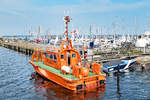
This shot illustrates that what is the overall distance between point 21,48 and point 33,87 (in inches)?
1760

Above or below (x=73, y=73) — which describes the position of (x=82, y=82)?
below

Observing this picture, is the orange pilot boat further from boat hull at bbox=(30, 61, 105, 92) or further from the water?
the water

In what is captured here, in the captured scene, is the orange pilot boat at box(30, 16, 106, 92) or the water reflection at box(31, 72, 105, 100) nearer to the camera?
the water reflection at box(31, 72, 105, 100)

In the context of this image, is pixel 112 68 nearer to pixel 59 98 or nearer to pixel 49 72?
pixel 49 72

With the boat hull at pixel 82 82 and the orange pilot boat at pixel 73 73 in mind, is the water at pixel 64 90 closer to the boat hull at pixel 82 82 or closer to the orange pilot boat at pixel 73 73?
the boat hull at pixel 82 82

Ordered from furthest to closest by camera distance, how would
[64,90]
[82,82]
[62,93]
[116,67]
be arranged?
[116,67], [64,90], [62,93], [82,82]

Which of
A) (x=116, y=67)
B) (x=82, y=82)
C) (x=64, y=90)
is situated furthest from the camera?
(x=116, y=67)

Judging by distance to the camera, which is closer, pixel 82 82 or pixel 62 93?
pixel 82 82

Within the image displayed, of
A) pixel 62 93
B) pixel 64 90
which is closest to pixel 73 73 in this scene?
pixel 64 90

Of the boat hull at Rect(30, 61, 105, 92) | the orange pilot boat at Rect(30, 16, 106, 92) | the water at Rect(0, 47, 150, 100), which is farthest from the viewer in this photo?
the orange pilot boat at Rect(30, 16, 106, 92)

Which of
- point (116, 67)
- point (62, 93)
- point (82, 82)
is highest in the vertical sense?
point (116, 67)

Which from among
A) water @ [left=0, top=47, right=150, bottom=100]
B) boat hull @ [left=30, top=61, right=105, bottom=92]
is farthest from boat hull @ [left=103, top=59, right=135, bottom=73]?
boat hull @ [left=30, top=61, right=105, bottom=92]

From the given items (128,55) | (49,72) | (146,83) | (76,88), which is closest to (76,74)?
(76,88)

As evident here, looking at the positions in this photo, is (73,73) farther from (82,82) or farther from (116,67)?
(116,67)
